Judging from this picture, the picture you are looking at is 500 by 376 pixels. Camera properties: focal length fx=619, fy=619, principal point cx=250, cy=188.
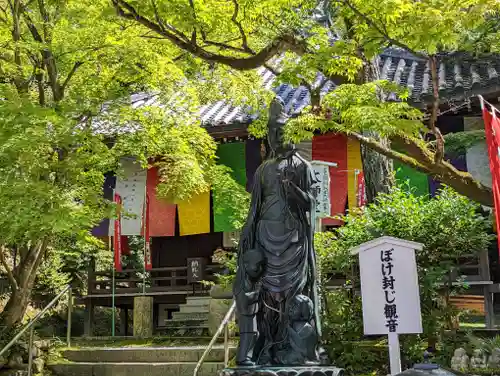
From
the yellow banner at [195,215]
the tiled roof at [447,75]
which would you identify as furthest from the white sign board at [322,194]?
the yellow banner at [195,215]

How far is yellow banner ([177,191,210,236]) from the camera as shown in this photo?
17188 millimetres

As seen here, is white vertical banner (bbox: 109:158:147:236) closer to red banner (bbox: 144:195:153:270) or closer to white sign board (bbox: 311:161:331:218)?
red banner (bbox: 144:195:153:270)

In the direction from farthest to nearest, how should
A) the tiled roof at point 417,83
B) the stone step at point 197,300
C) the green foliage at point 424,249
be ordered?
the stone step at point 197,300 < the tiled roof at point 417,83 < the green foliage at point 424,249

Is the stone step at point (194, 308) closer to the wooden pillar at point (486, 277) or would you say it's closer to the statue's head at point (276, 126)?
the wooden pillar at point (486, 277)

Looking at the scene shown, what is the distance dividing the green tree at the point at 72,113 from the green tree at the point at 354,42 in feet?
4.74

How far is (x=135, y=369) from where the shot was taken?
10.6 m

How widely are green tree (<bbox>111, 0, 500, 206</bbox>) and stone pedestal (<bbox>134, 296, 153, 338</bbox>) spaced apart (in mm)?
8732

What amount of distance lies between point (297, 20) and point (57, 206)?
457cm

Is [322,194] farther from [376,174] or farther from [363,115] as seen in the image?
[363,115]

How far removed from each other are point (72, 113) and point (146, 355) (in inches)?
175

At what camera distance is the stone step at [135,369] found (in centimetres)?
1016

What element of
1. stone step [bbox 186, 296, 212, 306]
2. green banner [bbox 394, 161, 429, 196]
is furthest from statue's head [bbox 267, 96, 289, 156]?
stone step [bbox 186, 296, 212, 306]

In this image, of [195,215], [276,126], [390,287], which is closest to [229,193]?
[195,215]

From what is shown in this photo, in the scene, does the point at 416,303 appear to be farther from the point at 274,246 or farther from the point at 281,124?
the point at 281,124
